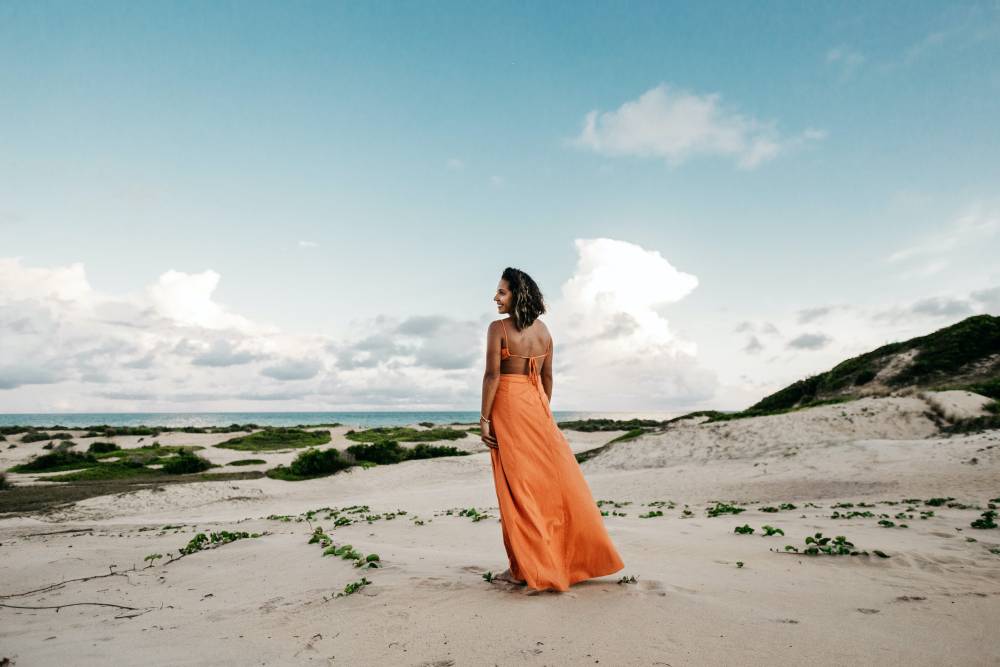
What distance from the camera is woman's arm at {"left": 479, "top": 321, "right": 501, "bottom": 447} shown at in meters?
4.72

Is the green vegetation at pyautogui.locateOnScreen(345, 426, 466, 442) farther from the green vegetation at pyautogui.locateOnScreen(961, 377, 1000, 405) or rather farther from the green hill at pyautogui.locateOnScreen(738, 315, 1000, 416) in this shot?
the green vegetation at pyautogui.locateOnScreen(961, 377, 1000, 405)

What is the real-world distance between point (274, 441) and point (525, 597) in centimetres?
3054

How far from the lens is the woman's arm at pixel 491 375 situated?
4.72 metres

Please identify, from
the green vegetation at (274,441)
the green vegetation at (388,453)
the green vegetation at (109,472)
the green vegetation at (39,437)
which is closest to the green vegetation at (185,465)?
the green vegetation at (109,472)

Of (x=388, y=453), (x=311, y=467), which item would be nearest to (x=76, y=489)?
(x=311, y=467)

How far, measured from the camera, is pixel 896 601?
423 cm

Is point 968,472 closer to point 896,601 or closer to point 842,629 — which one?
point 896,601

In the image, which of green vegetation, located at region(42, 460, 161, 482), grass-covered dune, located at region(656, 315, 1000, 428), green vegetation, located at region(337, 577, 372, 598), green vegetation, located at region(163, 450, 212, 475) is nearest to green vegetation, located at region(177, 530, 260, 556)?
green vegetation, located at region(337, 577, 372, 598)

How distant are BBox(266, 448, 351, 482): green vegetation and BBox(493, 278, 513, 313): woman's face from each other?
58.1 ft

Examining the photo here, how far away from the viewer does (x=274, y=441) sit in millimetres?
31484

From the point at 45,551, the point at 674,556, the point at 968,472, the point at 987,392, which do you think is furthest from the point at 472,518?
the point at 987,392

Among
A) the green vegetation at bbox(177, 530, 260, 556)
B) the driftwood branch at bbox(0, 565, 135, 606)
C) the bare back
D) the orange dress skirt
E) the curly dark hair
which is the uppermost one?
the curly dark hair

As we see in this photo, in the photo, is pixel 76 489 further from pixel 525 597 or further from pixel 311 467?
pixel 525 597

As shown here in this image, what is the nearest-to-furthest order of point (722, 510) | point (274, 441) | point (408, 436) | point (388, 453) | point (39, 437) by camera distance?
point (722, 510) < point (388, 453) < point (39, 437) < point (274, 441) < point (408, 436)
